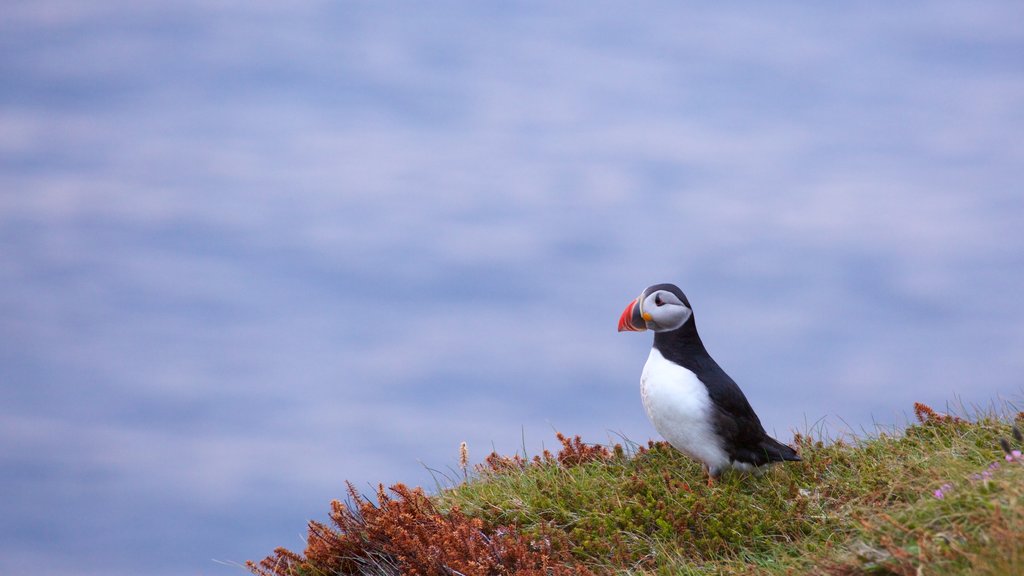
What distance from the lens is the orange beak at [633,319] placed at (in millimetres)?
9703

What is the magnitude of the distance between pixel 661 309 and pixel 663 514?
188cm

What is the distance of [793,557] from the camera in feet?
26.5

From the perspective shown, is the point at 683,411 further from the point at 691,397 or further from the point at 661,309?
the point at 661,309

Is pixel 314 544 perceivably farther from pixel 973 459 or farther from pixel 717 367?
pixel 973 459

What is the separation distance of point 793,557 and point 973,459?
6.47 feet

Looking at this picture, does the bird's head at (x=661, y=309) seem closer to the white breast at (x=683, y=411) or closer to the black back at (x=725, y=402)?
the black back at (x=725, y=402)

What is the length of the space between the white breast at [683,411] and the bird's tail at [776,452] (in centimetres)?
38

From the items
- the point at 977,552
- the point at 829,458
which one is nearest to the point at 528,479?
the point at 829,458

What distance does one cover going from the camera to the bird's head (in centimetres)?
952

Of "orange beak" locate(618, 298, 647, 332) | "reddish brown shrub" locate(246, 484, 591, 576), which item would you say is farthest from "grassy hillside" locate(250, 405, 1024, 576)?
"orange beak" locate(618, 298, 647, 332)

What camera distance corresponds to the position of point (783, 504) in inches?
352

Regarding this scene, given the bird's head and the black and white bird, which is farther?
the bird's head

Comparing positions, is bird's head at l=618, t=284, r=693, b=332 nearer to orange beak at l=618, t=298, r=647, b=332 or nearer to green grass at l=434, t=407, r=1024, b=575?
orange beak at l=618, t=298, r=647, b=332

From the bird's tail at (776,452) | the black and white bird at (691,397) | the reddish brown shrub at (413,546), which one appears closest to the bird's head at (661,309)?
the black and white bird at (691,397)
